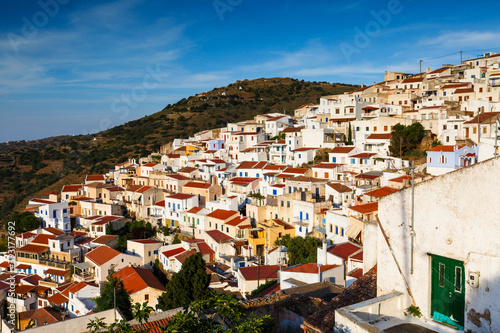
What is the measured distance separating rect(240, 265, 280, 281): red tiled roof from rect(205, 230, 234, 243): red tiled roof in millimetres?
6461

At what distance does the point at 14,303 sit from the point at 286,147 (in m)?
25.6

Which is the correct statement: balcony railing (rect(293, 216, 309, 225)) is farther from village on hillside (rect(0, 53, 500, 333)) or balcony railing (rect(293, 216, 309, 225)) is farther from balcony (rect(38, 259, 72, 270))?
balcony (rect(38, 259, 72, 270))

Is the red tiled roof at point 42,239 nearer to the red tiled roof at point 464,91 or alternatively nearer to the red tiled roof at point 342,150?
the red tiled roof at point 342,150

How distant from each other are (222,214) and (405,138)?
51.5 feet

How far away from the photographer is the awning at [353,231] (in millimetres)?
21188

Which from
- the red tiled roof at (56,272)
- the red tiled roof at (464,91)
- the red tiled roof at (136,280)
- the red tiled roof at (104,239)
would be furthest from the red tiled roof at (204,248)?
the red tiled roof at (464,91)

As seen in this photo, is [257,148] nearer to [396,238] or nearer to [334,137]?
[334,137]

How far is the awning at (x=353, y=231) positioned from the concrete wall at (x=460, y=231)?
16.4 meters

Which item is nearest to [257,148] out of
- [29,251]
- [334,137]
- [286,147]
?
[286,147]

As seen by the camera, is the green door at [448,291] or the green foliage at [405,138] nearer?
the green door at [448,291]

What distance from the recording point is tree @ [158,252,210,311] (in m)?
18.7

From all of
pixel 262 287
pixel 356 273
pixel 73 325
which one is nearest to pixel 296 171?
pixel 262 287

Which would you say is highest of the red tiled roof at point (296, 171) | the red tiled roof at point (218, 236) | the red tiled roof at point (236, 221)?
the red tiled roof at point (296, 171)

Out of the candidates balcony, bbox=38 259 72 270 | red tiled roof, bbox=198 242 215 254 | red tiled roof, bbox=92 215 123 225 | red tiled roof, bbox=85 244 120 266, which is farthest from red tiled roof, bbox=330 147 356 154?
balcony, bbox=38 259 72 270
